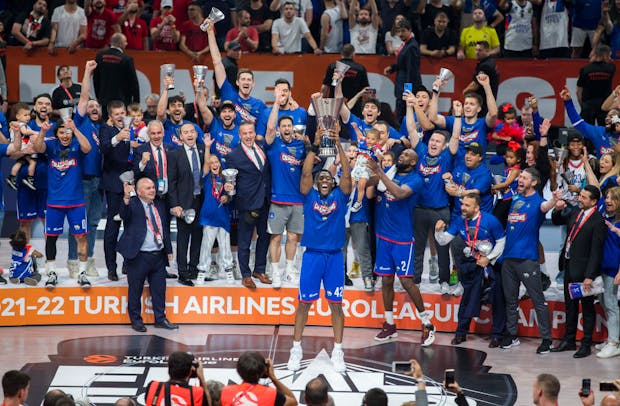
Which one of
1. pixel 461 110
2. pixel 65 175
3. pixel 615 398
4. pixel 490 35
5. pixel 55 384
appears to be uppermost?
pixel 490 35

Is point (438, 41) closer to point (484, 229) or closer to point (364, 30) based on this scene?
point (364, 30)

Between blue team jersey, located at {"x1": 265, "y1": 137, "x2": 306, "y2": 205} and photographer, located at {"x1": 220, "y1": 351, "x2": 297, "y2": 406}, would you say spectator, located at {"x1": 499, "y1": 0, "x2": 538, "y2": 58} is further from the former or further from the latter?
photographer, located at {"x1": 220, "y1": 351, "x2": 297, "y2": 406}

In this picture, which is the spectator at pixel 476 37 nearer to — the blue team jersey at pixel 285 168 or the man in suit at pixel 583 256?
the blue team jersey at pixel 285 168

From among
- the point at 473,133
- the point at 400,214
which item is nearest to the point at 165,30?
the point at 473,133

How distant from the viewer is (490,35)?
18.2 metres

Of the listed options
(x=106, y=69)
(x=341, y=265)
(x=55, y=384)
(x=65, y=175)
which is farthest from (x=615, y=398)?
(x=106, y=69)

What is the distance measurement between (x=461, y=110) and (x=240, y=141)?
2888 millimetres

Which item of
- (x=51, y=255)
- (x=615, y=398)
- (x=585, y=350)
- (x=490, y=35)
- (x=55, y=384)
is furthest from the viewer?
(x=490, y=35)

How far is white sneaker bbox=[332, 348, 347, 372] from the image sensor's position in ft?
41.1

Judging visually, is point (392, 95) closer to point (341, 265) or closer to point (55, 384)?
point (341, 265)

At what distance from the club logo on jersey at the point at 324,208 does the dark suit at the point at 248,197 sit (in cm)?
164

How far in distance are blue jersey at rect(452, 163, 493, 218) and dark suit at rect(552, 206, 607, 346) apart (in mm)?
1046

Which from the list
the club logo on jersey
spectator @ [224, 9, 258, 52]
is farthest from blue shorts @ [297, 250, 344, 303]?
spectator @ [224, 9, 258, 52]

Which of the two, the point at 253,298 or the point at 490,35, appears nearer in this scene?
the point at 253,298
